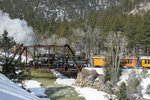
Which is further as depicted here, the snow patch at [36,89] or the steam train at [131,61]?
the steam train at [131,61]

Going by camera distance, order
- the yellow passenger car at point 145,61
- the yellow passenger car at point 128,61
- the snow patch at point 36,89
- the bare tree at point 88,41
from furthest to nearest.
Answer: the bare tree at point 88,41 < the yellow passenger car at point 128,61 < the yellow passenger car at point 145,61 < the snow patch at point 36,89

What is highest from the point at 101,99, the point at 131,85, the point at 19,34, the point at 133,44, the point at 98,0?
the point at 98,0

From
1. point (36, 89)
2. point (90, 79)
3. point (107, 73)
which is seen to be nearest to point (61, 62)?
point (90, 79)

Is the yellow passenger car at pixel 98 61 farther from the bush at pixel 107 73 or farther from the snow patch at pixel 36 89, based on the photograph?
the snow patch at pixel 36 89

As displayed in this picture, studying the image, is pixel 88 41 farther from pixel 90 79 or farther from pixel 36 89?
pixel 36 89

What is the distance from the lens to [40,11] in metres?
159

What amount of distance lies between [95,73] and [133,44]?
67.0 feet

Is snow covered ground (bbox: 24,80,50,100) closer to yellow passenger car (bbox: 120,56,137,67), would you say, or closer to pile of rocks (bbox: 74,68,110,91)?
pile of rocks (bbox: 74,68,110,91)

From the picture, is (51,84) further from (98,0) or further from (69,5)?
(98,0)

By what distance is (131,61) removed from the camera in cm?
3039

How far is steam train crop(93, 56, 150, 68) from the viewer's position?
29.4m

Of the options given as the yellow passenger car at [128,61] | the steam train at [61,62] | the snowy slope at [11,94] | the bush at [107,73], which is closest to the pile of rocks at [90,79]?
the bush at [107,73]

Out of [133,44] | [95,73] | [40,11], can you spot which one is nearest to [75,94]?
[95,73]

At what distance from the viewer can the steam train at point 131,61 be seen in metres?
29.4
